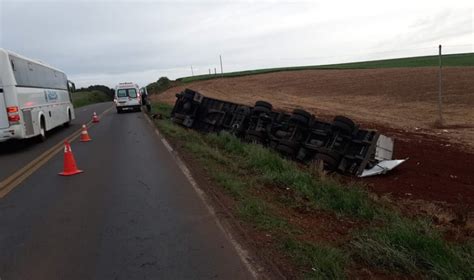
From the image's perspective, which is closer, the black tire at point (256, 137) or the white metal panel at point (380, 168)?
the white metal panel at point (380, 168)

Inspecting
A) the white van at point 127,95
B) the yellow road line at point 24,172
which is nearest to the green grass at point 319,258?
the yellow road line at point 24,172

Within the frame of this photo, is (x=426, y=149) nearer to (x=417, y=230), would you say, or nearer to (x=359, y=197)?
(x=359, y=197)

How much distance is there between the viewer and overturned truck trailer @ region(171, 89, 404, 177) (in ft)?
36.7

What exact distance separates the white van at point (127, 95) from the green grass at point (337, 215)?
27.2 meters

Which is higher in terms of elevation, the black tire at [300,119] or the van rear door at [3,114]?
the van rear door at [3,114]

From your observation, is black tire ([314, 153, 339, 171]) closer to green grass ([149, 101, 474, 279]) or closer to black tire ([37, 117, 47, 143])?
green grass ([149, 101, 474, 279])

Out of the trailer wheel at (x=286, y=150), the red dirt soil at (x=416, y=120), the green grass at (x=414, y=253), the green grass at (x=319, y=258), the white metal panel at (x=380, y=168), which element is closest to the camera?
the green grass at (x=319, y=258)

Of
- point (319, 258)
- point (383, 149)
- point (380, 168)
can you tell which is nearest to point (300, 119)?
point (383, 149)

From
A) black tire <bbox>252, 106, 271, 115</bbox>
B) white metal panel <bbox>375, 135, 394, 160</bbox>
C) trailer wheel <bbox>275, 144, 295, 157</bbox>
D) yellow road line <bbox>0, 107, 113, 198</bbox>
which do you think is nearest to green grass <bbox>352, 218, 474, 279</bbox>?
white metal panel <bbox>375, 135, 394, 160</bbox>

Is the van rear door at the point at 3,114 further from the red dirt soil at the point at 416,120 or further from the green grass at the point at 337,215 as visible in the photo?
the red dirt soil at the point at 416,120

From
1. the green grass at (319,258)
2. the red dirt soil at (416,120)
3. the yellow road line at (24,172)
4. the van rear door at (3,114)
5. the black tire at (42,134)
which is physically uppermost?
→ the van rear door at (3,114)

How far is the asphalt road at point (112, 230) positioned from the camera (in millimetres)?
4805

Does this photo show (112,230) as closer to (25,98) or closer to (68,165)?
(68,165)

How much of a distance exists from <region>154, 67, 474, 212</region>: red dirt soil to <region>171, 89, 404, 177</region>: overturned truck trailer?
1.83ft
